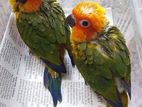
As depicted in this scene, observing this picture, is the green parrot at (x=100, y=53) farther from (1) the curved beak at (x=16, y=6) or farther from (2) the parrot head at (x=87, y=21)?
(1) the curved beak at (x=16, y=6)

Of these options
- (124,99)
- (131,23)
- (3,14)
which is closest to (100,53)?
(124,99)

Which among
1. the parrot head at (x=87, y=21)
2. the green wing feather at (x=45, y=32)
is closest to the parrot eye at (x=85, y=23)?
the parrot head at (x=87, y=21)

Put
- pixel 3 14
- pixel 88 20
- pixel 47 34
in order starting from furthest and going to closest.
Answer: pixel 3 14 → pixel 47 34 → pixel 88 20

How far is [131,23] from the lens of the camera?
0.91 m

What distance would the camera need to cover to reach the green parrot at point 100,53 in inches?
28.5

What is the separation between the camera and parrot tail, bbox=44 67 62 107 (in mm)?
831

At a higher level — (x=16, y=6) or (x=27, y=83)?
(x=16, y=6)

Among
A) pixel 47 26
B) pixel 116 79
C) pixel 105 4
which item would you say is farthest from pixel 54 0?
pixel 116 79

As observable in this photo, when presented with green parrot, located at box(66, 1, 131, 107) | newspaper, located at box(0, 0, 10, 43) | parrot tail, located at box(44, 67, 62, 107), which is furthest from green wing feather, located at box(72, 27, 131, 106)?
newspaper, located at box(0, 0, 10, 43)

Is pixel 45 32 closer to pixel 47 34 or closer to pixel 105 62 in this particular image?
pixel 47 34

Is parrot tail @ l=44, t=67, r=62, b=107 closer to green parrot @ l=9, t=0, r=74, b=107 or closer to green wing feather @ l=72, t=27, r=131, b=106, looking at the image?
green parrot @ l=9, t=0, r=74, b=107

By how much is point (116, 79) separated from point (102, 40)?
0.10 meters

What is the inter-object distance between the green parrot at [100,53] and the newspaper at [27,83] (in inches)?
3.1

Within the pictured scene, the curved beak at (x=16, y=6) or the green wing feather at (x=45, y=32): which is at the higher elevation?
the curved beak at (x=16, y=6)
